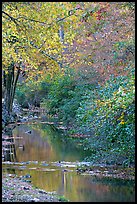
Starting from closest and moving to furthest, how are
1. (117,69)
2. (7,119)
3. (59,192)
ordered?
(59,192) < (117,69) < (7,119)

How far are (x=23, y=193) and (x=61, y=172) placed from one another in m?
2.75

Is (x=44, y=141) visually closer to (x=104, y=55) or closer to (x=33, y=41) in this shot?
(x=104, y=55)

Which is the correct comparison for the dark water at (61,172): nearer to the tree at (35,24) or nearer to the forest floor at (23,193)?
the forest floor at (23,193)

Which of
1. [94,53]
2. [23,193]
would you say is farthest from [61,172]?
[94,53]

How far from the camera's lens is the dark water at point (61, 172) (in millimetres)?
9414

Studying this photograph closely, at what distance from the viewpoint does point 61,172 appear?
1141 cm

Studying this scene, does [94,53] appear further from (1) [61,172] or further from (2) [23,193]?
(2) [23,193]

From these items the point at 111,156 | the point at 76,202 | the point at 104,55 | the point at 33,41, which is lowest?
the point at 76,202

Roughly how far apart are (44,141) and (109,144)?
25.2ft

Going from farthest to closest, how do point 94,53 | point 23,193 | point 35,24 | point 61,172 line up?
1. point 94,53
2. point 61,172
3. point 23,193
4. point 35,24

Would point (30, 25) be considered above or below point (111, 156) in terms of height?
Answer: above

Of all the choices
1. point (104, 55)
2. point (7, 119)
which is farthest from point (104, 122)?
point (7, 119)

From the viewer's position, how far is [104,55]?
1661cm

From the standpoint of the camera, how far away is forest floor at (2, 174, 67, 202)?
319 inches
